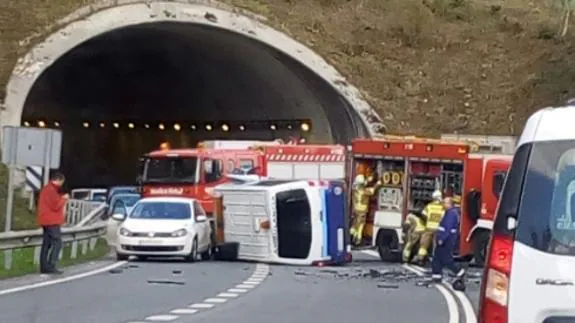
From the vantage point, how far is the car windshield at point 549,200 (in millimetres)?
6914

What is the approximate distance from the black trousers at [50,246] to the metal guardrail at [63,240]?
0.93m

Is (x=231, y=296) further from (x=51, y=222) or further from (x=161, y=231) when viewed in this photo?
(x=161, y=231)

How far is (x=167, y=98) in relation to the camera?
6069cm

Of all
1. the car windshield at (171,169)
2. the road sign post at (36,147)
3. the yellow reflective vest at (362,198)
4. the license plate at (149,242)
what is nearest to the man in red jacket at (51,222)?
the road sign post at (36,147)

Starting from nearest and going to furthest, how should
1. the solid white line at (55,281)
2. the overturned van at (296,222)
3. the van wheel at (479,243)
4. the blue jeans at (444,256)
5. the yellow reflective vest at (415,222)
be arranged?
1. the solid white line at (55,281)
2. the blue jeans at (444,256)
3. the overturned van at (296,222)
4. the van wheel at (479,243)
5. the yellow reflective vest at (415,222)

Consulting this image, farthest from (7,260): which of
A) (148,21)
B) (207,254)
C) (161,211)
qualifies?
(148,21)

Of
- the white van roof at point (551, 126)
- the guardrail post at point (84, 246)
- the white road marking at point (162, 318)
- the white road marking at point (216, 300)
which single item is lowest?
the white road marking at point (162, 318)

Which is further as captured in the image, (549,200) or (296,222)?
(296,222)

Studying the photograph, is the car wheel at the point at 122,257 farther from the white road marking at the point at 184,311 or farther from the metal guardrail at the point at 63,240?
the white road marking at the point at 184,311

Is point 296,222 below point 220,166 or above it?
below

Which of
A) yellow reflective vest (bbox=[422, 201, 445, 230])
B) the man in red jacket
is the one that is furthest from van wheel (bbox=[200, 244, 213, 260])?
the man in red jacket

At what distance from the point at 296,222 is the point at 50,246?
827 centimetres

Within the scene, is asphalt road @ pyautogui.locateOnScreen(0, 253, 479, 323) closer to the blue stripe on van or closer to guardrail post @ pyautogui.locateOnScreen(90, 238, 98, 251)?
the blue stripe on van

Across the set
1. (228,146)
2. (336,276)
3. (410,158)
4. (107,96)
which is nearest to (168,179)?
(228,146)
